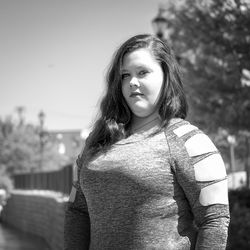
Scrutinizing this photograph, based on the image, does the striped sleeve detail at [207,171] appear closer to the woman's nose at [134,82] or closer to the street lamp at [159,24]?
the woman's nose at [134,82]

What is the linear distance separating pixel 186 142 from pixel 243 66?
8.79 metres

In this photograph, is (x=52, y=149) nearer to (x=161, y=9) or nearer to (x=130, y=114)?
(x=161, y=9)

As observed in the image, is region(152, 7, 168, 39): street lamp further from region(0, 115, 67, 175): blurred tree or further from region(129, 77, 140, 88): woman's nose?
region(0, 115, 67, 175): blurred tree

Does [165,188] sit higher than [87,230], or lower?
higher

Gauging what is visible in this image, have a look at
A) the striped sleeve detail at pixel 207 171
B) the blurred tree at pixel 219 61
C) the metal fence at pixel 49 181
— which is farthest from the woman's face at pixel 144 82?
the metal fence at pixel 49 181

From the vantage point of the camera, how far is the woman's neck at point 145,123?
7.53 ft

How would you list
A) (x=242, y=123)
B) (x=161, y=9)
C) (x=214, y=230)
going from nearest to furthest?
(x=214, y=230)
(x=242, y=123)
(x=161, y=9)

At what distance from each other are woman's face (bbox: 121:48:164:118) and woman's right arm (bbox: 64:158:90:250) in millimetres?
361

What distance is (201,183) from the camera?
6.77 ft

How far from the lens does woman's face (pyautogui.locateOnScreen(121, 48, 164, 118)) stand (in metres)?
2.29

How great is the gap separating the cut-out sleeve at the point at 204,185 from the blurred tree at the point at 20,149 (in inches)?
1901

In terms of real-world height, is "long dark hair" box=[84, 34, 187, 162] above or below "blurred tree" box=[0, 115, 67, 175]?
above

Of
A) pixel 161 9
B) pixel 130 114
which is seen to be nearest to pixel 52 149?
pixel 161 9

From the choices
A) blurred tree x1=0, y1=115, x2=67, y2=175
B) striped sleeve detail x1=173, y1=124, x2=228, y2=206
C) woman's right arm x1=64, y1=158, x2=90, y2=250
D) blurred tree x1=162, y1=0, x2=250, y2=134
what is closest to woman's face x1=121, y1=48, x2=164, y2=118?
striped sleeve detail x1=173, y1=124, x2=228, y2=206
